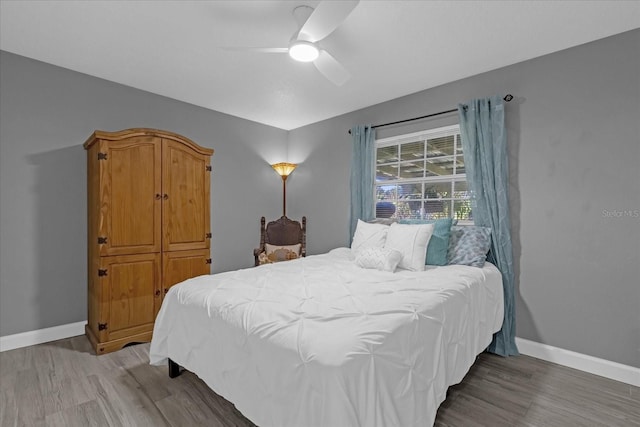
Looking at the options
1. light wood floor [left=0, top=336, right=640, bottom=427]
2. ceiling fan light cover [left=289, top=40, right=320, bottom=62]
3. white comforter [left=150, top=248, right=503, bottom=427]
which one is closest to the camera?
white comforter [left=150, top=248, right=503, bottom=427]

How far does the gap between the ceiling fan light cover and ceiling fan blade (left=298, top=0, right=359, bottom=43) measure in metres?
0.03

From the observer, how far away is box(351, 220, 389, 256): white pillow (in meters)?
2.87

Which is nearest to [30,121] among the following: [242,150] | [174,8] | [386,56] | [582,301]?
[174,8]

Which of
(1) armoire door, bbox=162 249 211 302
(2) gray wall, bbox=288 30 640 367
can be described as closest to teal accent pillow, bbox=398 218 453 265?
(2) gray wall, bbox=288 30 640 367

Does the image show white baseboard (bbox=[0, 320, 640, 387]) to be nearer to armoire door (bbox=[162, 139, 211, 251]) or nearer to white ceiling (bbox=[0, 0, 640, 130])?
armoire door (bbox=[162, 139, 211, 251])

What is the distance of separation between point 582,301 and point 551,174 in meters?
1.03

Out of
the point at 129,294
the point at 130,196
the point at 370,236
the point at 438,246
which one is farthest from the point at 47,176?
the point at 438,246

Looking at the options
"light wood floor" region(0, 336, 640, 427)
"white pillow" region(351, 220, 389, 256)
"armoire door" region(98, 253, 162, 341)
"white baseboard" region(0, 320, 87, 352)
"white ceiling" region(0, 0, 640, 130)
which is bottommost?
"light wood floor" region(0, 336, 640, 427)

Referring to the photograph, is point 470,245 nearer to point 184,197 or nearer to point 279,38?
point 279,38

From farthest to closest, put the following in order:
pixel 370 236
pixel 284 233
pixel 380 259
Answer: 1. pixel 284 233
2. pixel 370 236
3. pixel 380 259

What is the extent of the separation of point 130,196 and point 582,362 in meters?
3.97

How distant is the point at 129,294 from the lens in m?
2.74

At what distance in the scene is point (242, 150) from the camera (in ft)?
14.0

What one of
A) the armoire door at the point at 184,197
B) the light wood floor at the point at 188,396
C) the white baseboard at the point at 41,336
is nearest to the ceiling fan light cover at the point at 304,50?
the armoire door at the point at 184,197
